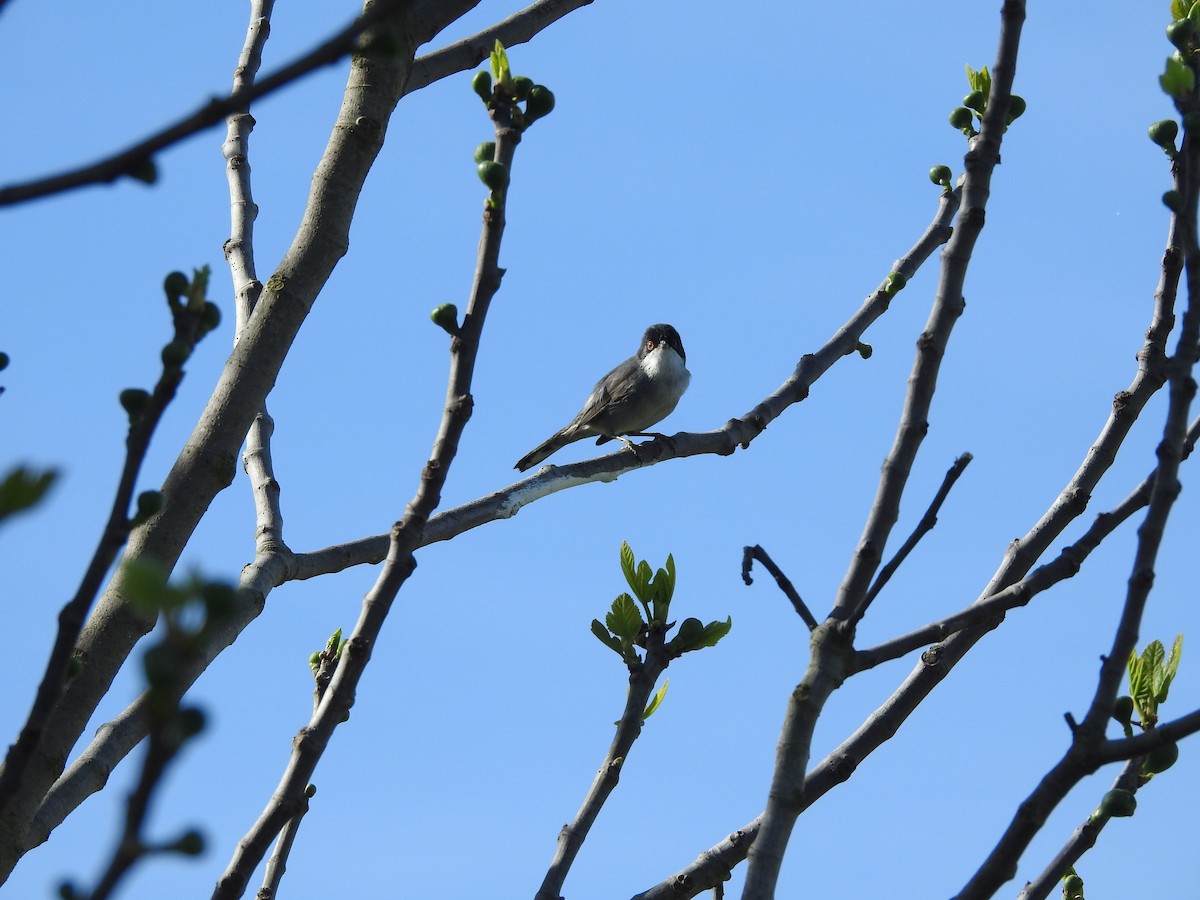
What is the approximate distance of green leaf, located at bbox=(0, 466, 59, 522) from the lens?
144 cm

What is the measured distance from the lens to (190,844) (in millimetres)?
1331

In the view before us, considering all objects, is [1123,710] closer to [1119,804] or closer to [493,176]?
[1119,804]

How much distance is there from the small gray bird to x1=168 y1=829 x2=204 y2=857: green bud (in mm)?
9556

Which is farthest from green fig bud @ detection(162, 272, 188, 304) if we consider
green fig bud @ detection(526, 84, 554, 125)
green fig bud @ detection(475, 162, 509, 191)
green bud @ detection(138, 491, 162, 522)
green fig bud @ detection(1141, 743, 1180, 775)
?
Answer: green fig bud @ detection(1141, 743, 1180, 775)

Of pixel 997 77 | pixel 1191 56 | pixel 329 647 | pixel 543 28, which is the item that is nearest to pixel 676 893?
pixel 329 647

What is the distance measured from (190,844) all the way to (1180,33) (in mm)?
3274

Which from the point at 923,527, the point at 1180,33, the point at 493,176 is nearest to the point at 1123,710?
the point at 923,527

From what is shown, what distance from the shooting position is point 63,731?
346 cm

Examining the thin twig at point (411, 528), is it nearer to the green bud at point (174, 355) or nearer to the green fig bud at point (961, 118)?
the green bud at point (174, 355)

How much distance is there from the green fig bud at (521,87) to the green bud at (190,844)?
5.80ft

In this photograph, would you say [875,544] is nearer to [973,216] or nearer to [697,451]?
[973,216]

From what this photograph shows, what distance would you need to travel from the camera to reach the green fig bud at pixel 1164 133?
398 cm

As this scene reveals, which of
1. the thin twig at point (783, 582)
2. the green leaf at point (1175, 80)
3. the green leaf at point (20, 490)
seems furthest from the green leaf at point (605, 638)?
the green leaf at point (20, 490)

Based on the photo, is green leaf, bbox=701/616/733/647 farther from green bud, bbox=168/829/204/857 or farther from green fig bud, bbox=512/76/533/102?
green bud, bbox=168/829/204/857
